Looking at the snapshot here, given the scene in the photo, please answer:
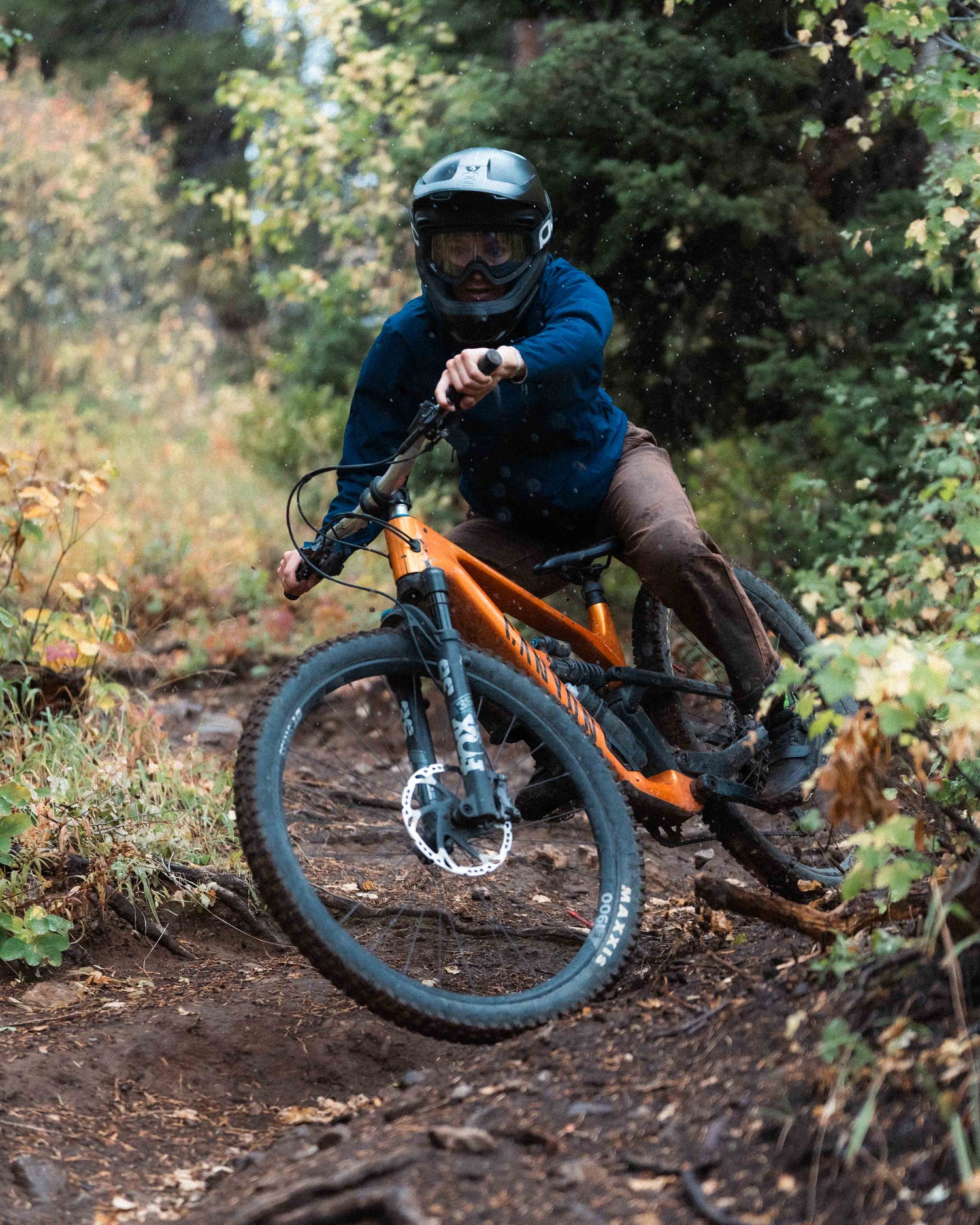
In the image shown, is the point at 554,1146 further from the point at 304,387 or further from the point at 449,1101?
the point at 304,387

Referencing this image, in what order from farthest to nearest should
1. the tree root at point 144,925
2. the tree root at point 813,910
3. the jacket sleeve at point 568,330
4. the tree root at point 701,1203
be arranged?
the tree root at point 144,925 → the jacket sleeve at point 568,330 → the tree root at point 813,910 → the tree root at point 701,1203

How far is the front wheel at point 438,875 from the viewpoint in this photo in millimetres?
2789

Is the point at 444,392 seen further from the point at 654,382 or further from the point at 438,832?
the point at 654,382

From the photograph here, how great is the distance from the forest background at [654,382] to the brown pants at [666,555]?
0.23m

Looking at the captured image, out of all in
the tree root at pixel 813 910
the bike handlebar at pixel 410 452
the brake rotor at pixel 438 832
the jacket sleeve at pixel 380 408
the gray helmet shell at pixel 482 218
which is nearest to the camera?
the tree root at pixel 813 910

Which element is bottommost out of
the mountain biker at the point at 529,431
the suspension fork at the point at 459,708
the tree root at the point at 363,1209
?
the tree root at the point at 363,1209

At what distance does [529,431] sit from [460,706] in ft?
3.03

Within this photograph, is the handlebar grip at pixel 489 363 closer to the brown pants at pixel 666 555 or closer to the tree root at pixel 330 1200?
the brown pants at pixel 666 555

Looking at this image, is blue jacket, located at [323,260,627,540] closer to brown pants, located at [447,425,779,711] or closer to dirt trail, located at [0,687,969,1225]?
brown pants, located at [447,425,779,711]

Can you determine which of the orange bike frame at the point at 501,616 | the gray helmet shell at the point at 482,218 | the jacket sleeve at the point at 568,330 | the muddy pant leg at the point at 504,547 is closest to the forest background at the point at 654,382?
the orange bike frame at the point at 501,616

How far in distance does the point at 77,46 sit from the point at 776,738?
1436cm

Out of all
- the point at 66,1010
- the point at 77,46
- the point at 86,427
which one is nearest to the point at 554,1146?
the point at 66,1010

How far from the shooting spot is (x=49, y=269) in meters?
14.3

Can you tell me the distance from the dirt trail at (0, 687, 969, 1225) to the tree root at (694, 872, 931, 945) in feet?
0.27
